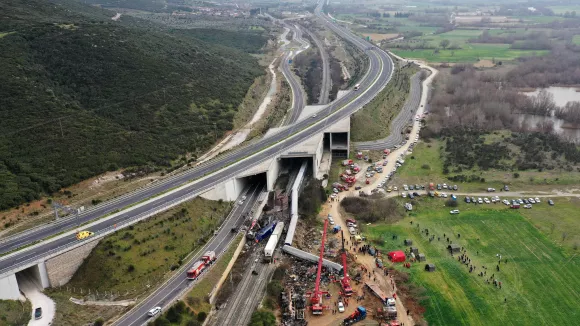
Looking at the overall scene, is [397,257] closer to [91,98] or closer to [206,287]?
[206,287]

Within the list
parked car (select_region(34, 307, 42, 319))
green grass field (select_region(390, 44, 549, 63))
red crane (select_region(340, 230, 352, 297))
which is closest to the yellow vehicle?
parked car (select_region(34, 307, 42, 319))

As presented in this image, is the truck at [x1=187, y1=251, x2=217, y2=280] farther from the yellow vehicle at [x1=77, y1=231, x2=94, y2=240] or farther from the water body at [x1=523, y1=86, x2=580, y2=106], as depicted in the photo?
the water body at [x1=523, y1=86, x2=580, y2=106]

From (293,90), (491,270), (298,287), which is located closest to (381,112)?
(293,90)

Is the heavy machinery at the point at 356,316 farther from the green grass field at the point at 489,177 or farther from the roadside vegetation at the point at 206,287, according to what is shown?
the green grass field at the point at 489,177

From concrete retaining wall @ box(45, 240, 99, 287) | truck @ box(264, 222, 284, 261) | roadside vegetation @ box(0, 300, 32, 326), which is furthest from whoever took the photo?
truck @ box(264, 222, 284, 261)

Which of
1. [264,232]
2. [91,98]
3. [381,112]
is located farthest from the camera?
[381,112]

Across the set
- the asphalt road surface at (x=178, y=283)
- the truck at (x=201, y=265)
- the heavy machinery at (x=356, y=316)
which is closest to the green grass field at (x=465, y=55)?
the asphalt road surface at (x=178, y=283)
